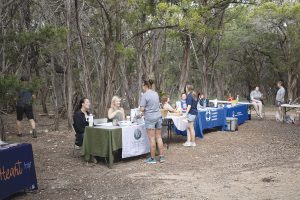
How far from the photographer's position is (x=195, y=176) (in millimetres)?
7629

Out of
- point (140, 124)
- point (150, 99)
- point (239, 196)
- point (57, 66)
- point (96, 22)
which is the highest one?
point (96, 22)

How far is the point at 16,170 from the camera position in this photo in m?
6.21

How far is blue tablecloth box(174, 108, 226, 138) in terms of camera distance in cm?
1218

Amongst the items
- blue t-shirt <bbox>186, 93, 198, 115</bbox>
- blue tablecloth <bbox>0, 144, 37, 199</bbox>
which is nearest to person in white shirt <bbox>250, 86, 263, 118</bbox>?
blue t-shirt <bbox>186, 93, 198, 115</bbox>

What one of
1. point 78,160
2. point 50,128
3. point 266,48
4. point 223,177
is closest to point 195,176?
point 223,177

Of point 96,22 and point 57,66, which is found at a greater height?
point 96,22

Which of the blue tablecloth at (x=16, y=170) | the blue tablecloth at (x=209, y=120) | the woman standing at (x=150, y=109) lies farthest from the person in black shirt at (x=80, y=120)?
the blue tablecloth at (x=209, y=120)

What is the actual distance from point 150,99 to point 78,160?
89.2 inches

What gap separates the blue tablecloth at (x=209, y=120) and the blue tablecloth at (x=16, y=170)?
5.94 m

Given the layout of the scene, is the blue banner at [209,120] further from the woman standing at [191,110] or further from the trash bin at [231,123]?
the woman standing at [191,110]

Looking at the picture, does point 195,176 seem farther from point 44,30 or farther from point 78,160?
point 44,30

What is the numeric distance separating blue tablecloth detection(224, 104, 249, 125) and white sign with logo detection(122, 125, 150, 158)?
5609 mm

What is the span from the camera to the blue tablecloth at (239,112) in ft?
47.3

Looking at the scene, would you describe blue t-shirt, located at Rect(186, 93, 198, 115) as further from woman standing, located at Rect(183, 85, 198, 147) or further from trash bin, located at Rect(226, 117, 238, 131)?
trash bin, located at Rect(226, 117, 238, 131)
